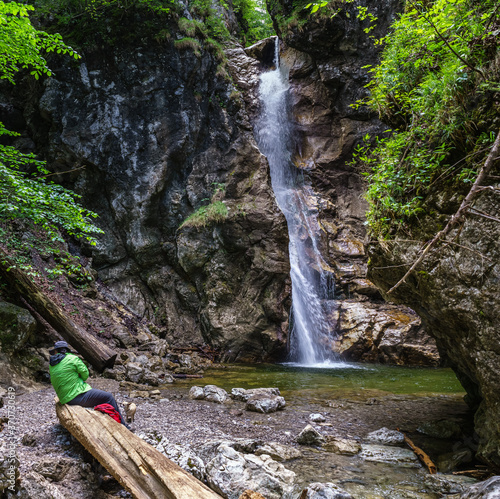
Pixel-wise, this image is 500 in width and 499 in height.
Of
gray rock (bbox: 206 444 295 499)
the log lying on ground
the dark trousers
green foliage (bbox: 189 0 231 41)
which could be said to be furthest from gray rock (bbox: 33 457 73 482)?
green foliage (bbox: 189 0 231 41)

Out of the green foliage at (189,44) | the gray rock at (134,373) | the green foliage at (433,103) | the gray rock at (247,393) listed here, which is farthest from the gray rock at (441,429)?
the green foliage at (189,44)

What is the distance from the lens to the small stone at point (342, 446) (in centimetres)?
483

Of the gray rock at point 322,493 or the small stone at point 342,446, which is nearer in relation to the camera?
the gray rock at point 322,493

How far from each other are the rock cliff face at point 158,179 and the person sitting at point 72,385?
1019cm

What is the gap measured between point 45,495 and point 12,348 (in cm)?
531

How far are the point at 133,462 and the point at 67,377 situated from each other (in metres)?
1.80

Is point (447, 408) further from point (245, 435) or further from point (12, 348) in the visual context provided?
point (12, 348)

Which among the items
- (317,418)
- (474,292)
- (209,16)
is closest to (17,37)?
(474,292)

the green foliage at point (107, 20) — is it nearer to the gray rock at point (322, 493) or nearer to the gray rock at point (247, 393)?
the gray rock at point (247, 393)

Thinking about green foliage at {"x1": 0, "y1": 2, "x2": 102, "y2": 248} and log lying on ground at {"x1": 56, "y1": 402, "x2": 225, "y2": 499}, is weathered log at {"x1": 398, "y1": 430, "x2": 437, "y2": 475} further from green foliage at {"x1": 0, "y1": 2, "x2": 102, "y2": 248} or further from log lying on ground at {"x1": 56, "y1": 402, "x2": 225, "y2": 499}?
green foliage at {"x1": 0, "y1": 2, "x2": 102, "y2": 248}

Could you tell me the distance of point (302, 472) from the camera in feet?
13.9

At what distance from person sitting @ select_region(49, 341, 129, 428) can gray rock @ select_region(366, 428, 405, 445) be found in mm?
3912

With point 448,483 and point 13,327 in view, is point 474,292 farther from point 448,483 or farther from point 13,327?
point 13,327

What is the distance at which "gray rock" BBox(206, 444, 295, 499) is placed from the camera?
3.61 meters
